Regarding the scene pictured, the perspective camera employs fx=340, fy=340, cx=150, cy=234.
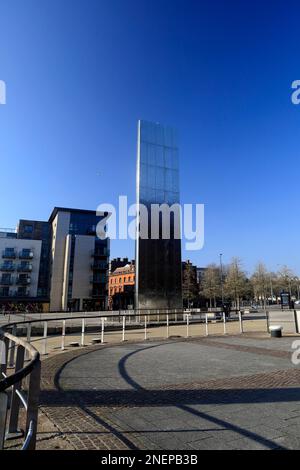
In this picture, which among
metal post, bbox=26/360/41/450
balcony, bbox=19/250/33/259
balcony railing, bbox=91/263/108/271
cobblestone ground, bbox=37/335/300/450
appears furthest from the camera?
balcony, bbox=19/250/33/259

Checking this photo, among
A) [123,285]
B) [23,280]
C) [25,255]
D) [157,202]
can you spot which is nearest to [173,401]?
[157,202]

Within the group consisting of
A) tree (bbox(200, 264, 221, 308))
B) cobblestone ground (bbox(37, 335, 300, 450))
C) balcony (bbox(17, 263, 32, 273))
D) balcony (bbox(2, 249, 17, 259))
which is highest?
balcony (bbox(2, 249, 17, 259))

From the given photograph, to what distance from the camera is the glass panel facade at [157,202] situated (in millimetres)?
26328

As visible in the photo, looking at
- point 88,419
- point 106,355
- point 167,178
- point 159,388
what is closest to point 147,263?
point 167,178

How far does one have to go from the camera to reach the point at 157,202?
27859 millimetres

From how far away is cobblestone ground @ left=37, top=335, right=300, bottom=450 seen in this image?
3.83 meters

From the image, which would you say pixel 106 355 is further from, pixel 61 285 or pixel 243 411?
pixel 61 285

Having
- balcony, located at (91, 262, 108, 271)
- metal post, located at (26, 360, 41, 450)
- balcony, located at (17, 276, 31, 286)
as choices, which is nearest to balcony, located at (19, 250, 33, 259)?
balcony, located at (17, 276, 31, 286)

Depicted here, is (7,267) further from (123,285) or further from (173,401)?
(173,401)

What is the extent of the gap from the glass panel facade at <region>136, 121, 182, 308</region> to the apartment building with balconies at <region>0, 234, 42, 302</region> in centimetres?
5007

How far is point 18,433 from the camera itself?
4008 millimetres

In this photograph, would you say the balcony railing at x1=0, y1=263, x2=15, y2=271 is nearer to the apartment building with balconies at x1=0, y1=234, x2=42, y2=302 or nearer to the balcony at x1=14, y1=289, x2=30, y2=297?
the apartment building with balconies at x1=0, y1=234, x2=42, y2=302

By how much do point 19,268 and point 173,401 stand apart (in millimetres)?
71456
